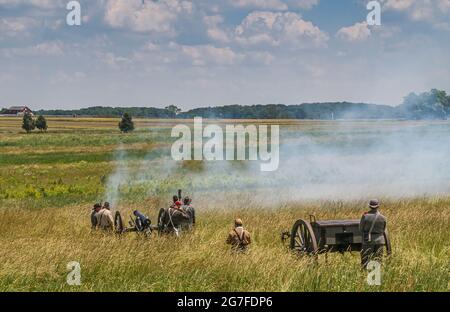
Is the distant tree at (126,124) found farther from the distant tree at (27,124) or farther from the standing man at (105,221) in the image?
the standing man at (105,221)

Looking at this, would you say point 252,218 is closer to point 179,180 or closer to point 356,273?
point 356,273

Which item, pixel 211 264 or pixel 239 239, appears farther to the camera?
pixel 239 239

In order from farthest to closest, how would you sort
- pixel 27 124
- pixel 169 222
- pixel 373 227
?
1. pixel 27 124
2. pixel 169 222
3. pixel 373 227

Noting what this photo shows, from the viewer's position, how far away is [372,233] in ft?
29.8

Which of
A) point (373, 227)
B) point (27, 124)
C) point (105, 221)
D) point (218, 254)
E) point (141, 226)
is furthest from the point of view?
point (27, 124)

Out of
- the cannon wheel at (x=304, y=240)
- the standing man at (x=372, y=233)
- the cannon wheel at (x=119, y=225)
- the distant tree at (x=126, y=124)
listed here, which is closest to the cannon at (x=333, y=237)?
the cannon wheel at (x=304, y=240)

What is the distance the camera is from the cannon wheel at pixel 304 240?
9.17 metres

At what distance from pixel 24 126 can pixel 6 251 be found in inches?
3734

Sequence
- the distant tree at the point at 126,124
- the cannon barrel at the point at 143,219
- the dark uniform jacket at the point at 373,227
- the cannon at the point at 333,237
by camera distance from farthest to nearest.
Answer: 1. the distant tree at the point at 126,124
2. the cannon barrel at the point at 143,219
3. the cannon at the point at 333,237
4. the dark uniform jacket at the point at 373,227

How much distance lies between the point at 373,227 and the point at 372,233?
0.16 metres

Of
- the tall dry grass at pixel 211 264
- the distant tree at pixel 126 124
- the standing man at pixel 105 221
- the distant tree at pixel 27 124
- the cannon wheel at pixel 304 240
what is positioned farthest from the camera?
the distant tree at pixel 27 124

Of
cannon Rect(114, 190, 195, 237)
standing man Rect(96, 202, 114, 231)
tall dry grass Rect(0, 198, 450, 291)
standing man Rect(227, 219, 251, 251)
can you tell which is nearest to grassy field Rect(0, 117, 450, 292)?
tall dry grass Rect(0, 198, 450, 291)

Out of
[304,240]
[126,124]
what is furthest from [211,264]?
[126,124]

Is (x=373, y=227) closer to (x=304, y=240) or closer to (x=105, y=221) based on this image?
(x=304, y=240)
